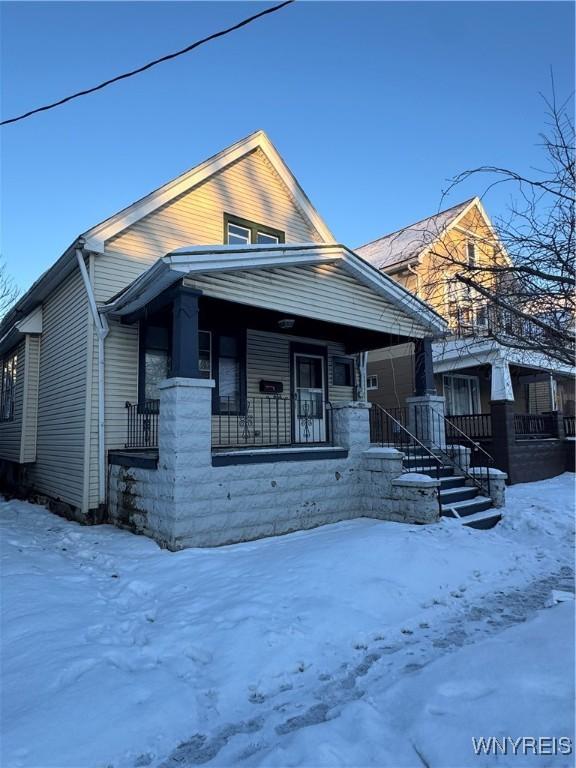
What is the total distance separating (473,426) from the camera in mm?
14664

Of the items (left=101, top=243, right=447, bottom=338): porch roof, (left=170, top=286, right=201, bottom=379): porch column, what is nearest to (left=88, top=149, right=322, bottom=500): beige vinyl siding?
(left=101, top=243, right=447, bottom=338): porch roof

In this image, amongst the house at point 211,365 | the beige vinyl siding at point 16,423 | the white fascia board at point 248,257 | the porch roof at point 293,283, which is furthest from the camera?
the beige vinyl siding at point 16,423

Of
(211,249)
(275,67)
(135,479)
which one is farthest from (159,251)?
(135,479)

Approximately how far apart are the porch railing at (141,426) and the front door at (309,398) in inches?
137

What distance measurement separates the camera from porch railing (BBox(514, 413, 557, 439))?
47.5 ft

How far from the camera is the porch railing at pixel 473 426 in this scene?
14048 millimetres

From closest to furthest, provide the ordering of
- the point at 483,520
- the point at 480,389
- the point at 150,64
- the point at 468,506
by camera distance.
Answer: the point at 150,64, the point at 483,520, the point at 468,506, the point at 480,389

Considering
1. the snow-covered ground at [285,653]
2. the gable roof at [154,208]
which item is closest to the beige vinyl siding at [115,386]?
the gable roof at [154,208]

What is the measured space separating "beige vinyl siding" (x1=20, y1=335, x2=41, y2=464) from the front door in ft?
20.5

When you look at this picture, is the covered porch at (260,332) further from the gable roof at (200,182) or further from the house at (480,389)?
the house at (480,389)

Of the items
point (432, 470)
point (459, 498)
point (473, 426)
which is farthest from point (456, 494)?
point (473, 426)

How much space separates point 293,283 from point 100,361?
3663 mm

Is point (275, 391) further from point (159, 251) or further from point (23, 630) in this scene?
point (23, 630)

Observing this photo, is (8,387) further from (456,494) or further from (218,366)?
(456,494)
